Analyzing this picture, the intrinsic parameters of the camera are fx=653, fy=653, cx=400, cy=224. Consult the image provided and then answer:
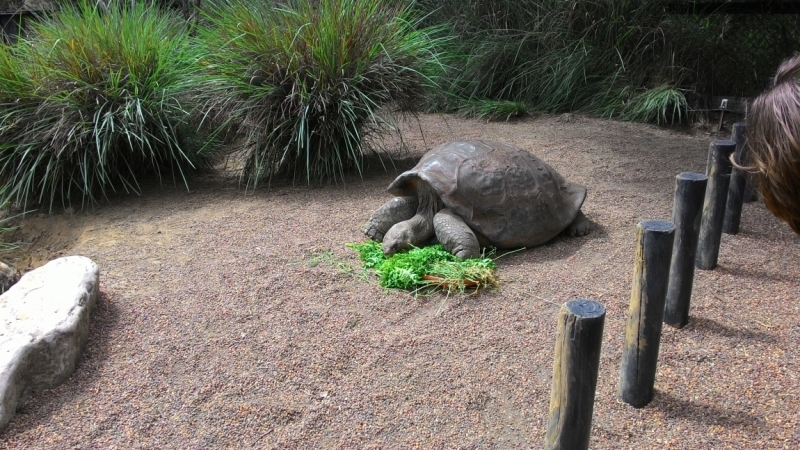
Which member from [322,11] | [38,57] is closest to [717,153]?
[322,11]

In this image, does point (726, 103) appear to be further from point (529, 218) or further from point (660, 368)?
point (660, 368)

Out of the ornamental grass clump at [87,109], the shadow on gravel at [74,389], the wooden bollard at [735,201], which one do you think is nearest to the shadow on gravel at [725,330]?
the wooden bollard at [735,201]

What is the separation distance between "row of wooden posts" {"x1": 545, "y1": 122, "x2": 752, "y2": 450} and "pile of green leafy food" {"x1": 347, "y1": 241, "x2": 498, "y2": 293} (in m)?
0.95

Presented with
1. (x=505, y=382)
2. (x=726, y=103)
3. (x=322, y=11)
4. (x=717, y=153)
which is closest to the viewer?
(x=505, y=382)

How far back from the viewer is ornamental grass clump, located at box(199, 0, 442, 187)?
5.13 meters

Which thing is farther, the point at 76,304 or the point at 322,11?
the point at 322,11

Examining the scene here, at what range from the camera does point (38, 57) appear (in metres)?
5.08

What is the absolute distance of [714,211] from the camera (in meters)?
Answer: 3.65

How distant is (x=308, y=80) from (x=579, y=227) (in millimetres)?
2422

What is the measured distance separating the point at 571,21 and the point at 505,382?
6798 millimetres

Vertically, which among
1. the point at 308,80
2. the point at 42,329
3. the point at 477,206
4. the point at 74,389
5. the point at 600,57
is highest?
the point at 600,57

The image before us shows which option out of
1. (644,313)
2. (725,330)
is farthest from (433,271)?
(725,330)

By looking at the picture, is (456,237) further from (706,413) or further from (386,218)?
(706,413)

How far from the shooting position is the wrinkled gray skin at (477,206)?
151 inches
